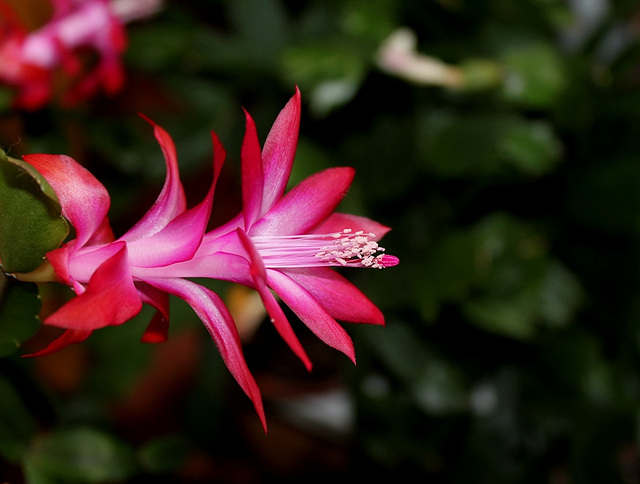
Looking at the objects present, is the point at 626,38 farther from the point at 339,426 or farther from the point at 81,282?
the point at 81,282

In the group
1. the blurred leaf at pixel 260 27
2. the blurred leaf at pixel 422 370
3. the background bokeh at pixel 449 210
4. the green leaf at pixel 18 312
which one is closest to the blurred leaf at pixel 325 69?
the background bokeh at pixel 449 210

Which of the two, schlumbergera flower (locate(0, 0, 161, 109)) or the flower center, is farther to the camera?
schlumbergera flower (locate(0, 0, 161, 109))

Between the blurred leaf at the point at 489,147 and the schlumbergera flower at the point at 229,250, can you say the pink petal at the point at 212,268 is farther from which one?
the blurred leaf at the point at 489,147

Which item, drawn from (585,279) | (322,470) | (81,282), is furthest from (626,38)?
(81,282)

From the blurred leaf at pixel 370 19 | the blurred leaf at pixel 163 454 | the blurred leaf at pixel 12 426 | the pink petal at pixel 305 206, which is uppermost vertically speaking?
the blurred leaf at pixel 370 19

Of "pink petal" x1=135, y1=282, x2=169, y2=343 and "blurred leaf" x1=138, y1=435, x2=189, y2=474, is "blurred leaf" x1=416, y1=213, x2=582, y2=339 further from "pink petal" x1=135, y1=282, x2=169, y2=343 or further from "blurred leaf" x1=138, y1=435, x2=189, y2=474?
"pink petal" x1=135, y1=282, x2=169, y2=343

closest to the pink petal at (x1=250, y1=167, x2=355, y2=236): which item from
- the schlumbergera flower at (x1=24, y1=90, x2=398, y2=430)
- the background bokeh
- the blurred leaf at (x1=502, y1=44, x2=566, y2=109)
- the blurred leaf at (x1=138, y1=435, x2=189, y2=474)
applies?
the schlumbergera flower at (x1=24, y1=90, x2=398, y2=430)

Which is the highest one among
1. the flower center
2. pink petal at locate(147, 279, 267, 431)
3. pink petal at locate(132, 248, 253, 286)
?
the flower center
